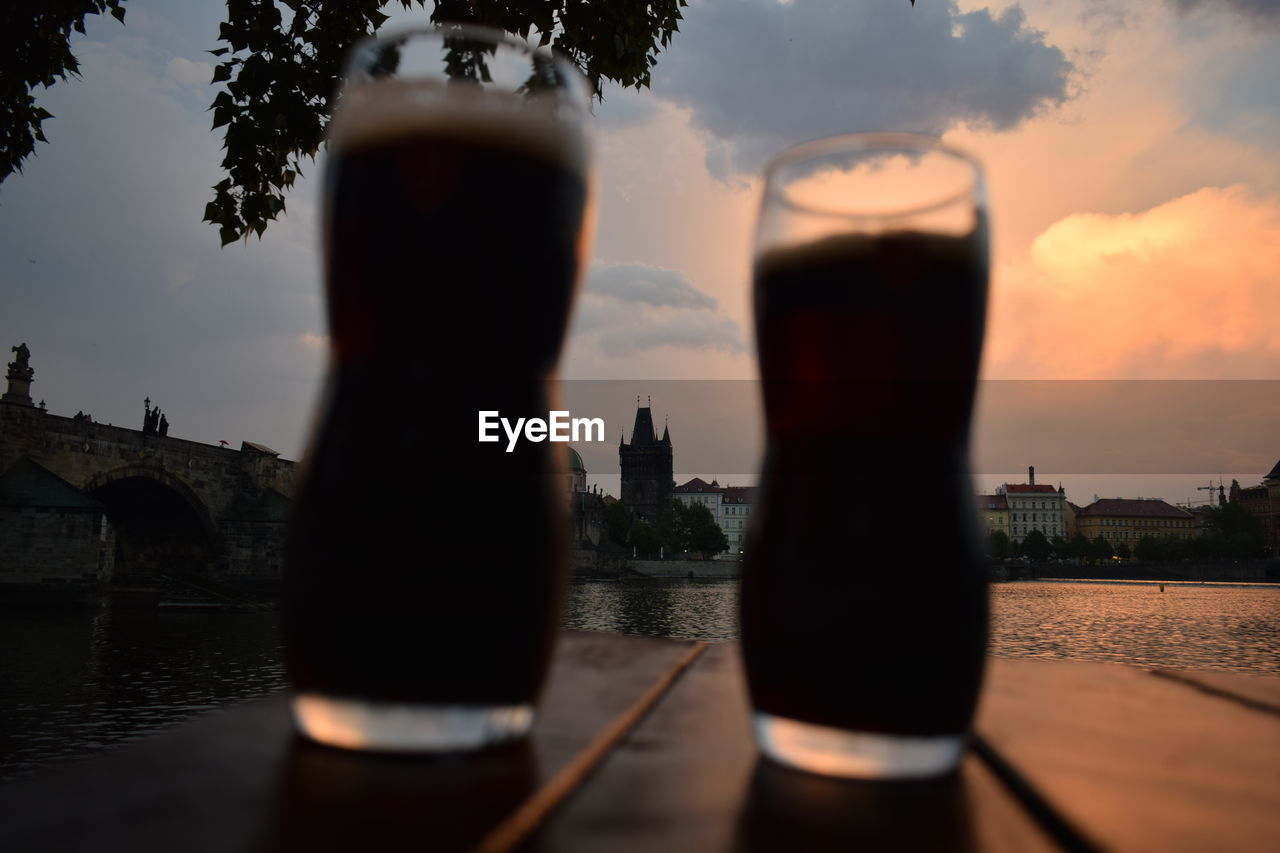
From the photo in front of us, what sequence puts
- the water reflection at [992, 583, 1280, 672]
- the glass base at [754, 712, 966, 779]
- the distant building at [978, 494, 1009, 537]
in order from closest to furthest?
the glass base at [754, 712, 966, 779], the water reflection at [992, 583, 1280, 672], the distant building at [978, 494, 1009, 537]

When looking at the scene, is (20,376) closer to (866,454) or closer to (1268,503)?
(866,454)

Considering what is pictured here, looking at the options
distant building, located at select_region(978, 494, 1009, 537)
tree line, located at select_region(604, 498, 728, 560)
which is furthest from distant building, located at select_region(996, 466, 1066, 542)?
tree line, located at select_region(604, 498, 728, 560)

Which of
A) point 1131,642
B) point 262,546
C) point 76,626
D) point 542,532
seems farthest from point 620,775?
point 262,546

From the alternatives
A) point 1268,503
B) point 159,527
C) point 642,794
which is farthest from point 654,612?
point 1268,503

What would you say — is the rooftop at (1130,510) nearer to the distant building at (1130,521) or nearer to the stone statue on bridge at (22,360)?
the distant building at (1130,521)

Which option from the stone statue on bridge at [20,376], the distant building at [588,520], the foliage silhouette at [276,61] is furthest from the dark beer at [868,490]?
the distant building at [588,520]

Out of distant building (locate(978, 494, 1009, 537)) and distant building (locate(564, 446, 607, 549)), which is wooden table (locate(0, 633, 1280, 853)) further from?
distant building (locate(978, 494, 1009, 537))
